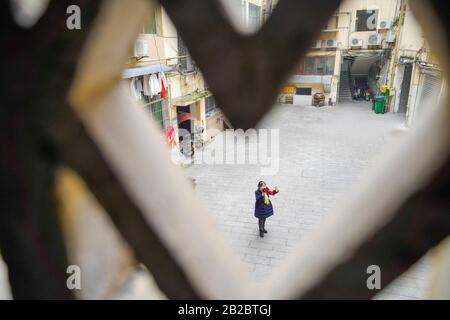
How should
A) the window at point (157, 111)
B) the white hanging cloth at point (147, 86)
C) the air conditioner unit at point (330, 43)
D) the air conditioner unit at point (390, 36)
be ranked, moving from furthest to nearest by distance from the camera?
the air conditioner unit at point (330, 43) < the air conditioner unit at point (390, 36) < the window at point (157, 111) < the white hanging cloth at point (147, 86)

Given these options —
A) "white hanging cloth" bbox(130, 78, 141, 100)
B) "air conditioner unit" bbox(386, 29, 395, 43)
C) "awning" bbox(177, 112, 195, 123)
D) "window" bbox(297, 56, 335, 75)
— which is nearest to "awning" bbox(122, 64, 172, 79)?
"white hanging cloth" bbox(130, 78, 141, 100)

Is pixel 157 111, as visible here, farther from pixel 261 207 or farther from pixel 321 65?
pixel 321 65

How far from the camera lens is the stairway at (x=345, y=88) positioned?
2273cm

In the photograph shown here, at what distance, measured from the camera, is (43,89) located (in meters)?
0.53

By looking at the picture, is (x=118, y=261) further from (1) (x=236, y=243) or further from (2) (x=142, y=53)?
(2) (x=142, y=53)

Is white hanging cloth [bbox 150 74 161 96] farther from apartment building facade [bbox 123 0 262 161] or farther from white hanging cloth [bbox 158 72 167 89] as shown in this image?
white hanging cloth [bbox 158 72 167 89]

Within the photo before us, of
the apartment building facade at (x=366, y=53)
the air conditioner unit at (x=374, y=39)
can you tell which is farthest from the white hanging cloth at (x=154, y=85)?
the air conditioner unit at (x=374, y=39)

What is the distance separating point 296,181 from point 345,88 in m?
15.1

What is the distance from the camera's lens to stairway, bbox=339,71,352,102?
895 inches

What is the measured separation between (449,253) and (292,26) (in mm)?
533

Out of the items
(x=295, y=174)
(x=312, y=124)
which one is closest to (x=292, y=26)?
(x=295, y=174)

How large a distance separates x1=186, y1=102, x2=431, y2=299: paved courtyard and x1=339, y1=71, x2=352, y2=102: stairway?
4.32 m

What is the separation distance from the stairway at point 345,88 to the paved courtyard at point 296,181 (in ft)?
14.2

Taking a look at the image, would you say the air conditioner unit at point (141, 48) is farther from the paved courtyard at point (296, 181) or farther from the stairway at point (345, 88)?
the stairway at point (345, 88)
